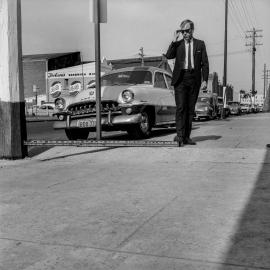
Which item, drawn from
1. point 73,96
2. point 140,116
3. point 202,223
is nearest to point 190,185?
point 202,223

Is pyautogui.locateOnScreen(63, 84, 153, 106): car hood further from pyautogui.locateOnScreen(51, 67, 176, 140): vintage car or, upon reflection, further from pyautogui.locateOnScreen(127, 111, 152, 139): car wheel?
pyautogui.locateOnScreen(127, 111, 152, 139): car wheel

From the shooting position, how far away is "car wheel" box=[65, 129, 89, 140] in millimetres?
9797

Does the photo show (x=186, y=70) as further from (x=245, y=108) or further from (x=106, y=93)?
(x=245, y=108)

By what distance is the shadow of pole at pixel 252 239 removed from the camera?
2590mm

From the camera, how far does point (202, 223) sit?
3.33 meters

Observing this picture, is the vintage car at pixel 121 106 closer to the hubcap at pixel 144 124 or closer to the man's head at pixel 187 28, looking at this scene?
the hubcap at pixel 144 124

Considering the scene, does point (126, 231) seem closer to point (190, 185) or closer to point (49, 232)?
point (49, 232)

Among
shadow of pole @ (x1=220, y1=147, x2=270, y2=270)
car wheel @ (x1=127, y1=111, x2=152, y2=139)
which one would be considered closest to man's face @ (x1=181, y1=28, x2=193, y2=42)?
car wheel @ (x1=127, y1=111, x2=152, y2=139)

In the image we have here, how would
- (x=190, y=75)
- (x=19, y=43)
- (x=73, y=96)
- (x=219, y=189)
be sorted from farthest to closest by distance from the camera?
(x=73, y=96), (x=190, y=75), (x=19, y=43), (x=219, y=189)

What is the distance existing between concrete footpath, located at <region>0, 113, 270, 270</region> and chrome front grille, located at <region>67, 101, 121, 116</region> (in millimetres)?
2653

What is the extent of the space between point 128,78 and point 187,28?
344 cm

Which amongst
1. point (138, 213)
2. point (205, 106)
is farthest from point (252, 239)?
point (205, 106)

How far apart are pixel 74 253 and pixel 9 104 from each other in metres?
4.40

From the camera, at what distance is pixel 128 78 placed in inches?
404
